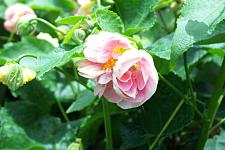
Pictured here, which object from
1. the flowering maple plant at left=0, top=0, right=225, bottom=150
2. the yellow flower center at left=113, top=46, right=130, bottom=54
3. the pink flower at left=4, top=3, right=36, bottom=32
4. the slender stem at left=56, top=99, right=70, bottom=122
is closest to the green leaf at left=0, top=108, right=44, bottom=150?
the flowering maple plant at left=0, top=0, right=225, bottom=150

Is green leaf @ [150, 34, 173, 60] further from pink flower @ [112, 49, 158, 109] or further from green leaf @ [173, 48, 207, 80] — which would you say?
green leaf @ [173, 48, 207, 80]

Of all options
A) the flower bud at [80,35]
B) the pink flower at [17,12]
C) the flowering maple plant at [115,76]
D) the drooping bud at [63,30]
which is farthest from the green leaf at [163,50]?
the pink flower at [17,12]

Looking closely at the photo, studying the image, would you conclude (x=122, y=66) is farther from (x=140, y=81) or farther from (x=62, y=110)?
(x=62, y=110)

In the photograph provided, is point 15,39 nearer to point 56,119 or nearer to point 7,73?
point 56,119

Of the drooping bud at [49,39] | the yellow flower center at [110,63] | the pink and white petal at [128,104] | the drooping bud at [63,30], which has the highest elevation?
the yellow flower center at [110,63]

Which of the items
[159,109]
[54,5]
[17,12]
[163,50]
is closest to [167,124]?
[159,109]

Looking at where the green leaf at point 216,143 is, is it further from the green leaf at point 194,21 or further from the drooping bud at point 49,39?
the drooping bud at point 49,39

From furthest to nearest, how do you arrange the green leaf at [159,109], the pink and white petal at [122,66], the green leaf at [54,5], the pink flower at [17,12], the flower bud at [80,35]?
the green leaf at [54,5] → the pink flower at [17,12] → the green leaf at [159,109] → the flower bud at [80,35] → the pink and white petal at [122,66]

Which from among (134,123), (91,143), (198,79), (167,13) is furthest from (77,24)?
(167,13)
